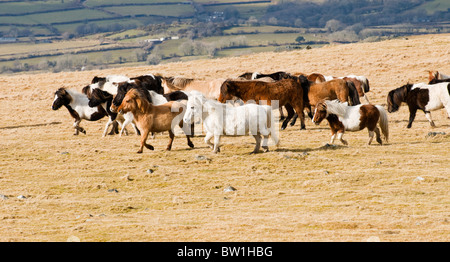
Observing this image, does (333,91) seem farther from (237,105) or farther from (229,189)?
(229,189)

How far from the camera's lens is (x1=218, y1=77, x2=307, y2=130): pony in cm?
1811

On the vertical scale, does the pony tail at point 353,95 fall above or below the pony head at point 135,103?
below

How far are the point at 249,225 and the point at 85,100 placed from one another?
449 inches

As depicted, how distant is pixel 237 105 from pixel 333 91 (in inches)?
125

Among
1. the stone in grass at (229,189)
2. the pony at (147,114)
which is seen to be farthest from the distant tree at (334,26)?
the stone in grass at (229,189)

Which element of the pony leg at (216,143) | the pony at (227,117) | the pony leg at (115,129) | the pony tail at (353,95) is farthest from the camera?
the pony tail at (353,95)

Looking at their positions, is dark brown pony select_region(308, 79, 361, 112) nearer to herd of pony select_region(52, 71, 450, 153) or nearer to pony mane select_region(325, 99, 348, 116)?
herd of pony select_region(52, 71, 450, 153)

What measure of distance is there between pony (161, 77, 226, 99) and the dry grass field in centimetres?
272

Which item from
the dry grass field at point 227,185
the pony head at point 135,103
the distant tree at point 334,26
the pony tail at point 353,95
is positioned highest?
the pony head at point 135,103

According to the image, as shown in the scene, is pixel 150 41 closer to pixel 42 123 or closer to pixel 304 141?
pixel 42 123

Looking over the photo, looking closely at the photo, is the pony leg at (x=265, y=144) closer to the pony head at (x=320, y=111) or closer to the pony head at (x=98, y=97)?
the pony head at (x=320, y=111)

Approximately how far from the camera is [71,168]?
14.0 metres

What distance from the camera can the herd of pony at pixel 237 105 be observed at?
14.2 m

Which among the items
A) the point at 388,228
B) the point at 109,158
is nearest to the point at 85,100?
the point at 109,158
